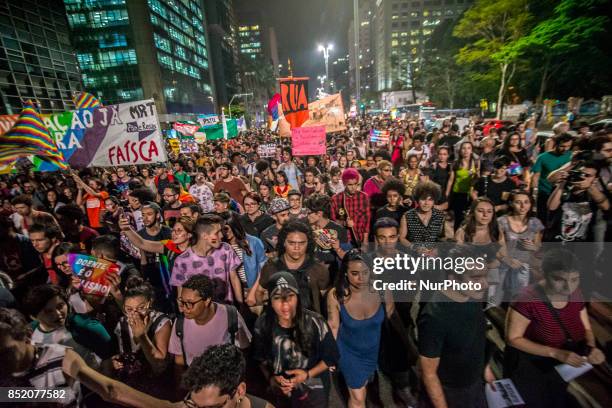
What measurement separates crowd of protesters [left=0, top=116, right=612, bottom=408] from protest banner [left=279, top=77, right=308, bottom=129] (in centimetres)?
457

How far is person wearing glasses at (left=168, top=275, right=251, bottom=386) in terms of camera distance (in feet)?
8.32

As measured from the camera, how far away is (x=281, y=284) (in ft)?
7.85

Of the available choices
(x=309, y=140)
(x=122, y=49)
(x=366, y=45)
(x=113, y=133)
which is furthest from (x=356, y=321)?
(x=366, y=45)

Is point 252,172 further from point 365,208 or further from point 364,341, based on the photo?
point 364,341

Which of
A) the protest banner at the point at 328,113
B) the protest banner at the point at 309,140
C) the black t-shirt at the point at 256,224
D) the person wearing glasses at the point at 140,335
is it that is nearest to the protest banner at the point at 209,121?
the protest banner at the point at 328,113

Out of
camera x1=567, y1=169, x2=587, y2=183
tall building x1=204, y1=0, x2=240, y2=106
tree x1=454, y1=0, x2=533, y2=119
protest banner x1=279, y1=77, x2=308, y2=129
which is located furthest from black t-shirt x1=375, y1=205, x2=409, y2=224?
tall building x1=204, y1=0, x2=240, y2=106

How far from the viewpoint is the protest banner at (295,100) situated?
8753mm

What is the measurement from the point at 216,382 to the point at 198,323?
3.20 ft

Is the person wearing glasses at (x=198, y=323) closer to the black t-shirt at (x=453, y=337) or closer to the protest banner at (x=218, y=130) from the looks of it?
the black t-shirt at (x=453, y=337)

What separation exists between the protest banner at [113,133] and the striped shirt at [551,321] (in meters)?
6.26

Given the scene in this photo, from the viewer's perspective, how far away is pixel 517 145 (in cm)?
648

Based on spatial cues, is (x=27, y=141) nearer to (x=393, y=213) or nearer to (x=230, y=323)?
(x=230, y=323)

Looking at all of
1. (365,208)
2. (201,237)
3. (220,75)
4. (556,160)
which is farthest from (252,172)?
(220,75)

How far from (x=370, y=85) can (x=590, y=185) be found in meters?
174
